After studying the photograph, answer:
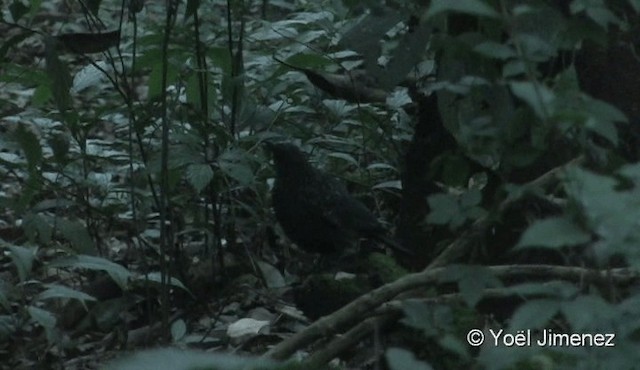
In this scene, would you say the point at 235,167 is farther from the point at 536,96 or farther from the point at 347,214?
the point at 536,96

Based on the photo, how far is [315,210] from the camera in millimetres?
4449

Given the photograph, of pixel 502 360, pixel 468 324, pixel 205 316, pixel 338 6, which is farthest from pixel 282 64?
pixel 502 360

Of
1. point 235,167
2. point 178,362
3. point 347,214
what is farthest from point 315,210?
point 178,362

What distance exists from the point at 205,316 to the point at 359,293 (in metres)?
0.79

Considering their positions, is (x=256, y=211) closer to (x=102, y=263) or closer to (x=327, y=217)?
(x=327, y=217)

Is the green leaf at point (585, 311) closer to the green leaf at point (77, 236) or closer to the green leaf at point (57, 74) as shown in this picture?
the green leaf at point (77, 236)

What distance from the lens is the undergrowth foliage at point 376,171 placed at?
6.37 feet

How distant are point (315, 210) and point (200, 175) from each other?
0.73 m

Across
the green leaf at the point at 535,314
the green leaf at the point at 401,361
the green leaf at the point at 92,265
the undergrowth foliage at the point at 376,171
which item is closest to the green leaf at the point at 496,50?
the undergrowth foliage at the point at 376,171

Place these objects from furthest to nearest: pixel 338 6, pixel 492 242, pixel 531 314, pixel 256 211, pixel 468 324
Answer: pixel 256 211 → pixel 338 6 → pixel 492 242 → pixel 468 324 → pixel 531 314

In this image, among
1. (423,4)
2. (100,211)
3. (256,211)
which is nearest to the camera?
(423,4)

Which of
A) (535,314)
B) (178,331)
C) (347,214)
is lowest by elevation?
(178,331)

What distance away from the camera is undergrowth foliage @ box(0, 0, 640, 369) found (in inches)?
76.4

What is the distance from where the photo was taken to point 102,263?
330cm
